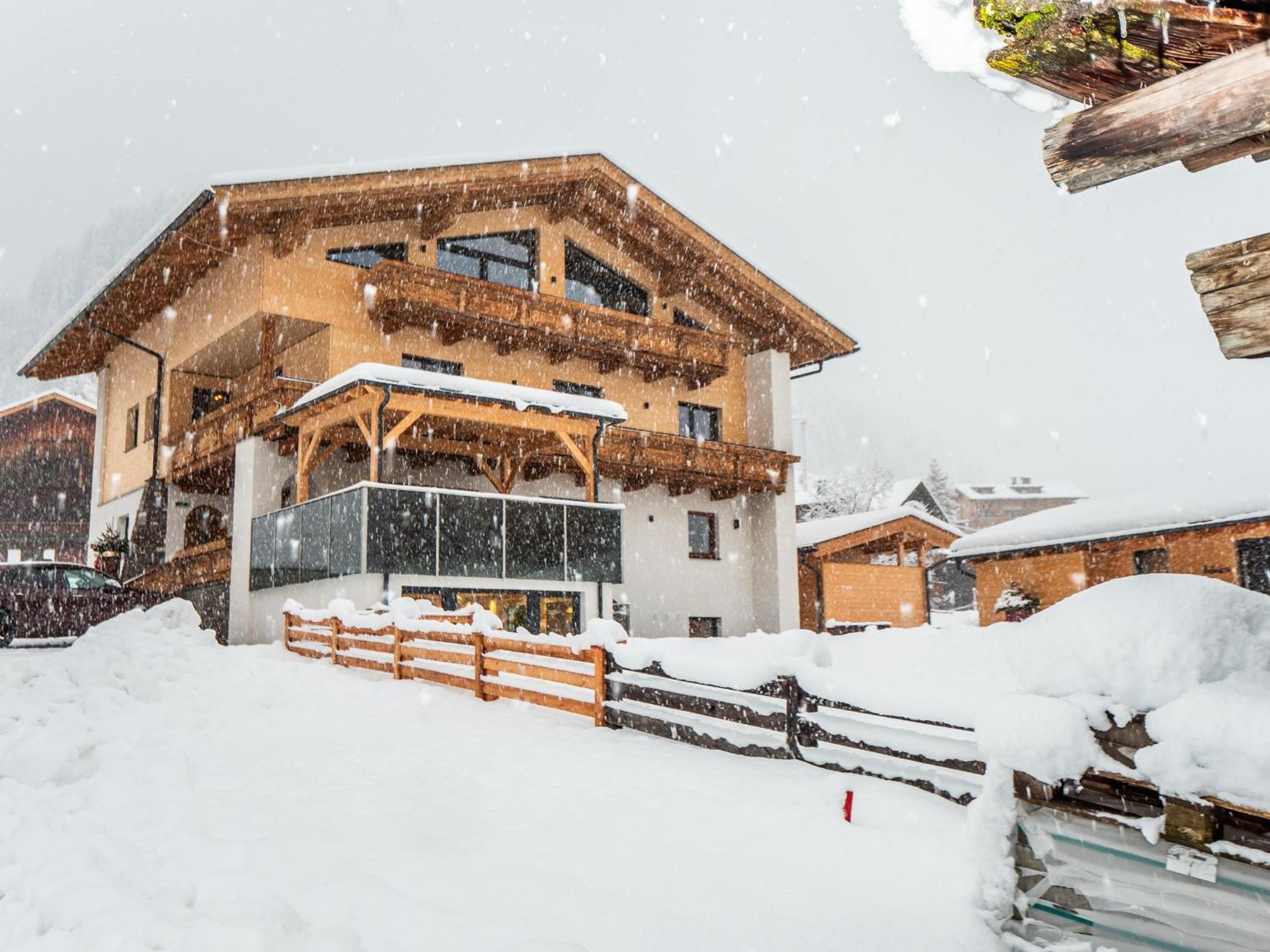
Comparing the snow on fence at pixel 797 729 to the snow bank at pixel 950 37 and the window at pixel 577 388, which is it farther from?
the window at pixel 577 388

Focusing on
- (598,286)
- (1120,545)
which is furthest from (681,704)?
(1120,545)

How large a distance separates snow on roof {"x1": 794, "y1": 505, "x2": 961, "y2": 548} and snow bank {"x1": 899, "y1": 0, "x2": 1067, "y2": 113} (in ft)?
71.9

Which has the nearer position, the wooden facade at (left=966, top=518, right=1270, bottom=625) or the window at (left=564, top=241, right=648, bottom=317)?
the wooden facade at (left=966, top=518, right=1270, bottom=625)

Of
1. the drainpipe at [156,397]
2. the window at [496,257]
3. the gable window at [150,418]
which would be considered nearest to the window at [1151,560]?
the window at [496,257]

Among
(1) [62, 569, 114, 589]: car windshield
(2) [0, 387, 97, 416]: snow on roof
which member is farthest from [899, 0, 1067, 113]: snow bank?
(2) [0, 387, 97, 416]: snow on roof

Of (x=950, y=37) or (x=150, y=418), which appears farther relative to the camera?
(x=150, y=418)

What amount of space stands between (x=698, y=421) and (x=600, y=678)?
1585 centimetres

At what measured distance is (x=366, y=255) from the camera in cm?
1912

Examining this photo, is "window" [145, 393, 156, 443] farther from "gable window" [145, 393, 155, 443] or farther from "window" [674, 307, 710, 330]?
"window" [674, 307, 710, 330]

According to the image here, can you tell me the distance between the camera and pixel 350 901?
4199mm

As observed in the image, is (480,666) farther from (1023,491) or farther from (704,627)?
(1023,491)

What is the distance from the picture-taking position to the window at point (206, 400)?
21.7 metres

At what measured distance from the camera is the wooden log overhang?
2.71 metres

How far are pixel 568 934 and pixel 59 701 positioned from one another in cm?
639
